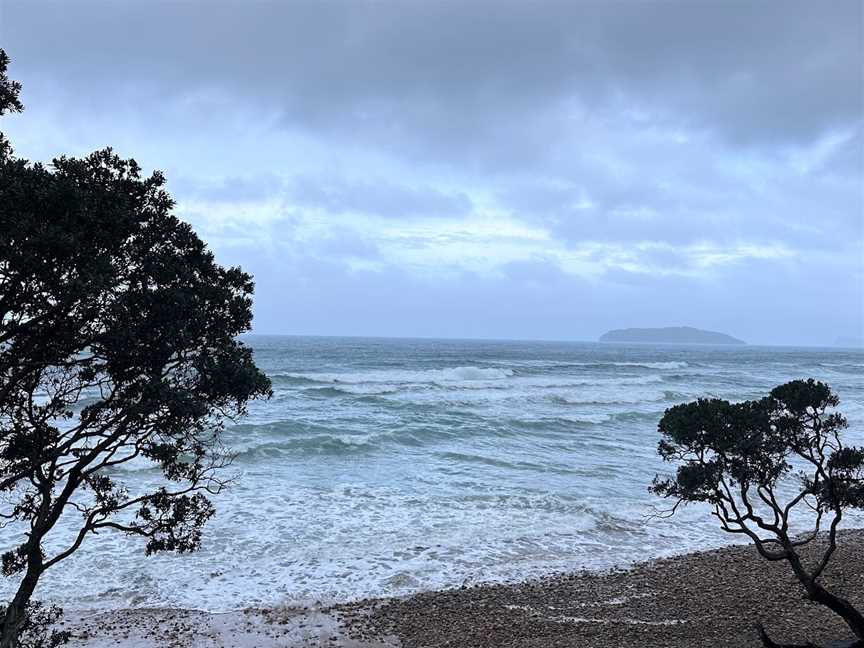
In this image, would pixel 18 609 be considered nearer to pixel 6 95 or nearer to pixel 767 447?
pixel 6 95

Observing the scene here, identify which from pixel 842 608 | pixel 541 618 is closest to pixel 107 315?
pixel 541 618

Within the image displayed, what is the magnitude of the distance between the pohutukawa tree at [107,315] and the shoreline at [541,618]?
4173 mm

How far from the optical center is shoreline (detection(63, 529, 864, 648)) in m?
10.3

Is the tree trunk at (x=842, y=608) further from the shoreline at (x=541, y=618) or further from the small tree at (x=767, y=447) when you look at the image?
the shoreline at (x=541, y=618)

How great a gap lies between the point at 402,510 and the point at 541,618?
8.22m

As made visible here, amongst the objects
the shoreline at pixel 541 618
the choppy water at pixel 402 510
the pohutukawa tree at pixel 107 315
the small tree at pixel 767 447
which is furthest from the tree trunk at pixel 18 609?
the small tree at pixel 767 447

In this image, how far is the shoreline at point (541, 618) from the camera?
10328 mm

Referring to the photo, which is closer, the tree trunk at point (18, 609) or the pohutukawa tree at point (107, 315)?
the pohutukawa tree at point (107, 315)

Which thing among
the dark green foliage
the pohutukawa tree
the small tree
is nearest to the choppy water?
the pohutukawa tree

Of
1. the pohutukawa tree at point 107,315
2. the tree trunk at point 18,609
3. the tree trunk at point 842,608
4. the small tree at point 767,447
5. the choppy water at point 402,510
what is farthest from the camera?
the choppy water at point 402,510

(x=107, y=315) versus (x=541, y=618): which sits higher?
(x=107, y=315)

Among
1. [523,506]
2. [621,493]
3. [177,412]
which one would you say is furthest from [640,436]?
[177,412]

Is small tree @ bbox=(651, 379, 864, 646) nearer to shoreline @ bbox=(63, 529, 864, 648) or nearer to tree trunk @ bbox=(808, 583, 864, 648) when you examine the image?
tree trunk @ bbox=(808, 583, 864, 648)

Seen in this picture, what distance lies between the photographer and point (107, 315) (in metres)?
6.50
